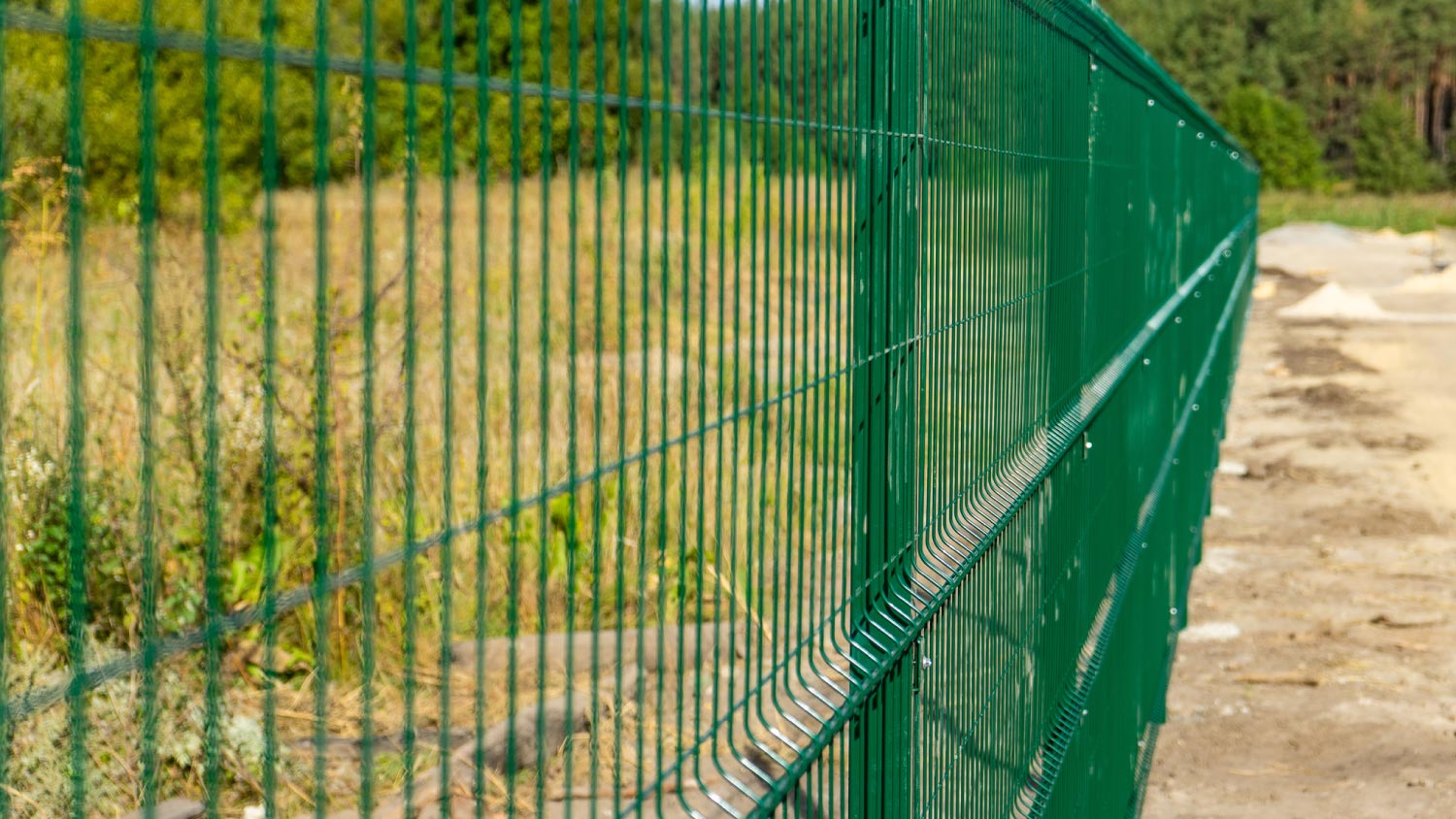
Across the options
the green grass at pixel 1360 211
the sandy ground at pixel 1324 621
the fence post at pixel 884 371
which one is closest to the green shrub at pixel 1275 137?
the green grass at pixel 1360 211

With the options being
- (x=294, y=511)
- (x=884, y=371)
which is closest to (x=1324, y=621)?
(x=294, y=511)

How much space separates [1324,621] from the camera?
829cm

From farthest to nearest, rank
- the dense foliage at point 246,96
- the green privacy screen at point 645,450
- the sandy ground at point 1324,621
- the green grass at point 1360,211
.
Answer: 1. the green grass at point 1360,211
2. the sandy ground at point 1324,621
3. the dense foliage at point 246,96
4. the green privacy screen at point 645,450

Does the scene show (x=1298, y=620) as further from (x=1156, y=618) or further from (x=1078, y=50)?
(x=1078, y=50)

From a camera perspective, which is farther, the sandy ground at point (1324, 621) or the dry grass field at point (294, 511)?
the sandy ground at point (1324, 621)

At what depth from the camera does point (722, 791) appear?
164 inches

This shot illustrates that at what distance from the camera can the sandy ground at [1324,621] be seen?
6223mm

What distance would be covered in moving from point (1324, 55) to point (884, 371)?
275 feet

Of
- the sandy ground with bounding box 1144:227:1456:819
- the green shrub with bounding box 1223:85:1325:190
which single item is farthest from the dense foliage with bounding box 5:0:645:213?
the green shrub with bounding box 1223:85:1325:190

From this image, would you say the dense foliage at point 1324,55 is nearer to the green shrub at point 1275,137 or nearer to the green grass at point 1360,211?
the green shrub at point 1275,137

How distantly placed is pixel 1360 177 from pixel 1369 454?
218 ft

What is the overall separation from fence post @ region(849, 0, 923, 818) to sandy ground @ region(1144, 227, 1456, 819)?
12.0 ft

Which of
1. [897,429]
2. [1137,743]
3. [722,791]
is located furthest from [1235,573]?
[897,429]

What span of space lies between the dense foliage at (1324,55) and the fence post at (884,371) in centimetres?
7743
